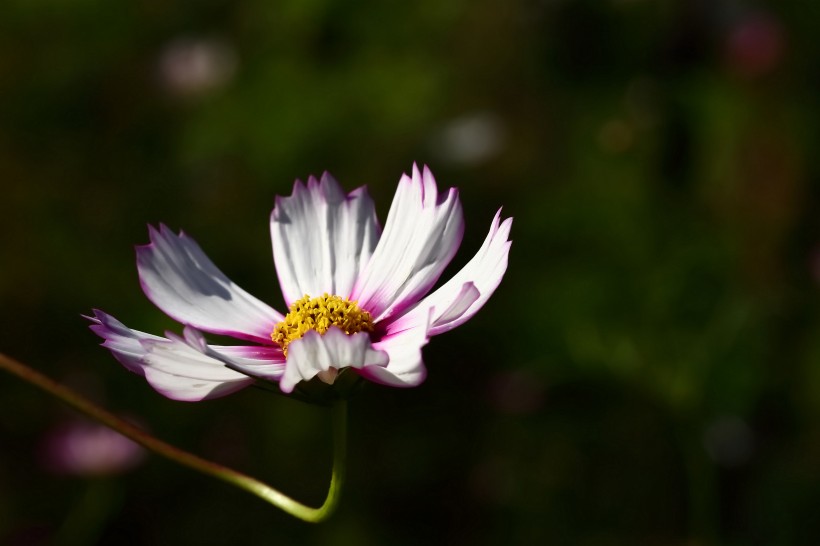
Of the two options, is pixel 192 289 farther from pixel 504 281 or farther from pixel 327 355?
pixel 504 281

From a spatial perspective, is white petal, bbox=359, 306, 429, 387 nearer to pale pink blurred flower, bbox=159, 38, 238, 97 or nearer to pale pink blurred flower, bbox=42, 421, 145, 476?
pale pink blurred flower, bbox=42, 421, 145, 476

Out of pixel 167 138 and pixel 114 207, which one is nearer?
pixel 114 207

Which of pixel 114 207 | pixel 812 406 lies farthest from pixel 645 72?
pixel 114 207

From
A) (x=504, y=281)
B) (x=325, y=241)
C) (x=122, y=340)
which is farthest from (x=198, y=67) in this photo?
(x=122, y=340)

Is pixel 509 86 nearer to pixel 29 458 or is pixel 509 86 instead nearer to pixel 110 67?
pixel 110 67

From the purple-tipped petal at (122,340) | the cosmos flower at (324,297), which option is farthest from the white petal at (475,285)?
the purple-tipped petal at (122,340)

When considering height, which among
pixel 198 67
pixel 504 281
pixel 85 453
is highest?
pixel 198 67

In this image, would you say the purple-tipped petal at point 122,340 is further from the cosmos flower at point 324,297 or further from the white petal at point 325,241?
the white petal at point 325,241
